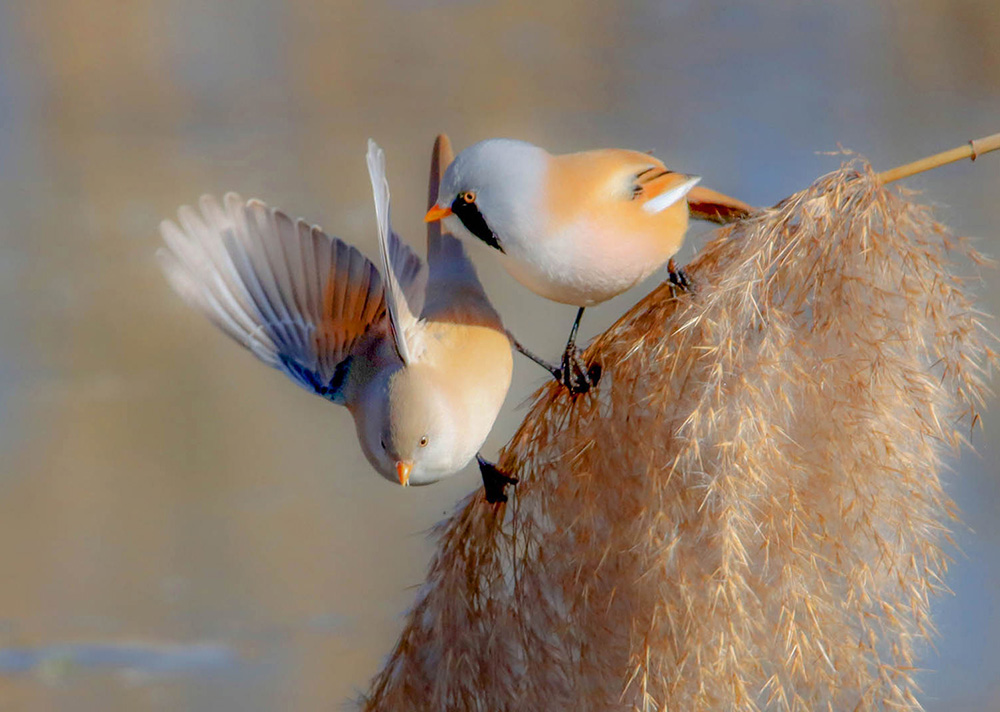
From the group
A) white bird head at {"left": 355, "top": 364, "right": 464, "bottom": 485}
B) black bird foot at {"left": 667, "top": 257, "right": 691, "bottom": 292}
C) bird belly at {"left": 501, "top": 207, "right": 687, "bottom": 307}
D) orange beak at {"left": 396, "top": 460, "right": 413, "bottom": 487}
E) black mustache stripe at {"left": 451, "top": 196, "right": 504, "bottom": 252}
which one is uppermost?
black mustache stripe at {"left": 451, "top": 196, "right": 504, "bottom": 252}

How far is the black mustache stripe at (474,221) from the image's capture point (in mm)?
453

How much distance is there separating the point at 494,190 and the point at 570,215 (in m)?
0.05

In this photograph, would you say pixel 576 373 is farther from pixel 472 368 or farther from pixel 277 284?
pixel 277 284

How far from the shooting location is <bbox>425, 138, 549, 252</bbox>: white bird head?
444 mm

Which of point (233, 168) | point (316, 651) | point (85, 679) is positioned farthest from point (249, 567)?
point (233, 168)

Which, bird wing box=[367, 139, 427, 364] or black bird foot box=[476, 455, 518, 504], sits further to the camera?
black bird foot box=[476, 455, 518, 504]

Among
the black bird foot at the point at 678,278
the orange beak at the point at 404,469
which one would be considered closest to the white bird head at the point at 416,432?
the orange beak at the point at 404,469

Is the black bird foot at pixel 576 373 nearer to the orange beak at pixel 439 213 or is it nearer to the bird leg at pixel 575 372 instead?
the bird leg at pixel 575 372

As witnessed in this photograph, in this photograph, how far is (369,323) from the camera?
0.56 metres

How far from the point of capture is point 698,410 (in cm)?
45

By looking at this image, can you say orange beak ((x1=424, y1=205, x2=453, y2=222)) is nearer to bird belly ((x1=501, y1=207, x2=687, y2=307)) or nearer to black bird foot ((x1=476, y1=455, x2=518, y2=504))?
bird belly ((x1=501, y1=207, x2=687, y2=307))

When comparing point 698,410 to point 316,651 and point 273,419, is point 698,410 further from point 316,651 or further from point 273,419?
point 273,419

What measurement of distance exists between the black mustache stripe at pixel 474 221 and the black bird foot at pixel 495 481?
0.13m

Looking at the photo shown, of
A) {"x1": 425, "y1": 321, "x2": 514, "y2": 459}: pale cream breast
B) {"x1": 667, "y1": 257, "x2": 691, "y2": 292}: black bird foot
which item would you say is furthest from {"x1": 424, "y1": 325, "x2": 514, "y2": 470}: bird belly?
{"x1": 667, "y1": 257, "x2": 691, "y2": 292}: black bird foot
